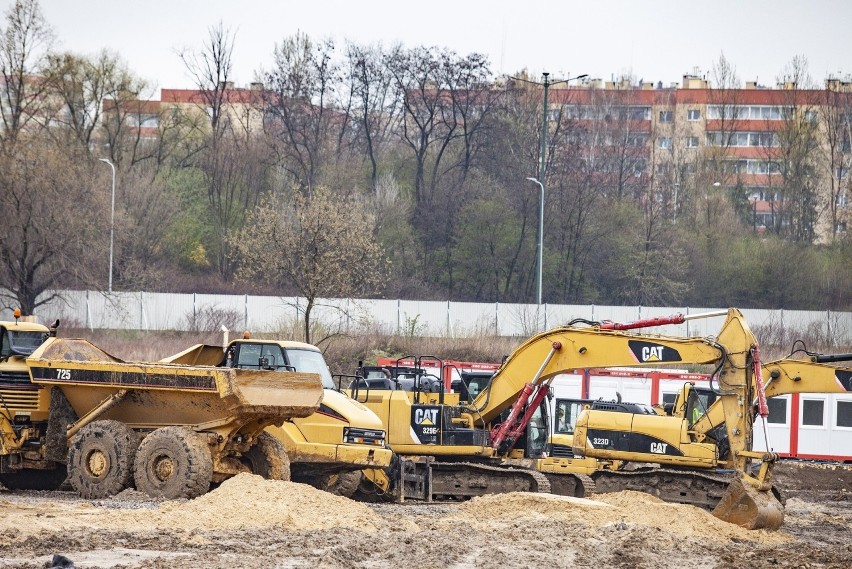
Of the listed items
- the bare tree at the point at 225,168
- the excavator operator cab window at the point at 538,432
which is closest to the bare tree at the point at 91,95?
the bare tree at the point at 225,168

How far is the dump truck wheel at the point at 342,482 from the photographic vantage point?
64.2 feet

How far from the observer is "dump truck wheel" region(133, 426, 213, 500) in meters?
16.5

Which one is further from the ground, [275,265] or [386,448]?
[275,265]

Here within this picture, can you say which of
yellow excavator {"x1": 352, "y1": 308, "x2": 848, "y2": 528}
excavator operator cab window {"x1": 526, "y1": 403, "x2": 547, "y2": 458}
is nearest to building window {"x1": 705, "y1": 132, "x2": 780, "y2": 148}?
excavator operator cab window {"x1": 526, "y1": 403, "x2": 547, "y2": 458}

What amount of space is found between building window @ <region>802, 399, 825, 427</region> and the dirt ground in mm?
17758

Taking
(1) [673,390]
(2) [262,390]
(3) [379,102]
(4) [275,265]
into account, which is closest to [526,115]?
(3) [379,102]

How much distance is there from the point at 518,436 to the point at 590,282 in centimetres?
4637

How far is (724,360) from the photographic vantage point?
18.7 meters

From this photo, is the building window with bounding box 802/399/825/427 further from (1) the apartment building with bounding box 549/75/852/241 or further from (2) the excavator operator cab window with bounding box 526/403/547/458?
(1) the apartment building with bounding box 549/75/852/241

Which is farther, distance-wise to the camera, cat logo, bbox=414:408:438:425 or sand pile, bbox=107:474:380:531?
cat logo, bbox=414:408:438:425

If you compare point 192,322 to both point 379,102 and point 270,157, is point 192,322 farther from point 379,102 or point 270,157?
point 379,102

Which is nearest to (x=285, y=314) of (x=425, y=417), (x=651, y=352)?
(x=425, y=417)

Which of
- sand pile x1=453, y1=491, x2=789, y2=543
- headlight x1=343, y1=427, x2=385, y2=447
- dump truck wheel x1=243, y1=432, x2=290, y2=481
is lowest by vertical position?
sand pile x1=453, y1=491, x2=789, y2=543

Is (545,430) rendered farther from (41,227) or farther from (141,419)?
(41,227)
